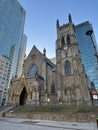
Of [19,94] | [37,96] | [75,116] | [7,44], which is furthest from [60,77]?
→ [7,44]

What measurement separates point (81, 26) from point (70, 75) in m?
75.9

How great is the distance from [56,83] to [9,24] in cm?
8290

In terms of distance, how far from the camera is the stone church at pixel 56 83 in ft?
91.4

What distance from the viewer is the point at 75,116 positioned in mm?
15586

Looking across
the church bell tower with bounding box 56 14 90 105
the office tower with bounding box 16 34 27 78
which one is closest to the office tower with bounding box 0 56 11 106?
the office tower with bounding box 16 34 27 78

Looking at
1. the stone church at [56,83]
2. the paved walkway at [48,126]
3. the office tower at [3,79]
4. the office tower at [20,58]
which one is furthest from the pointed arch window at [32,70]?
the office tower at [20,58]

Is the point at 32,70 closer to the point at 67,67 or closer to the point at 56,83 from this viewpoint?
the point at 56,83

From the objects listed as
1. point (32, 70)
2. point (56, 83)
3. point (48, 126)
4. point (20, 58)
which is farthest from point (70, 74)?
point (20, 58)

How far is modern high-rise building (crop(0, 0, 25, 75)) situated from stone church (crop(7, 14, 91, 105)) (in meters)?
59.5

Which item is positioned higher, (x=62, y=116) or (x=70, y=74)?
(x=70, y=74)

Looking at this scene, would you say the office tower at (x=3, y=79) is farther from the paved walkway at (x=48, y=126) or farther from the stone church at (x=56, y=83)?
the paved walkway at (x=48, y=126)

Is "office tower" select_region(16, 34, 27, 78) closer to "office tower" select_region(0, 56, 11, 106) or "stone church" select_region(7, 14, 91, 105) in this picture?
"office tower" select_region(0, 56, 11, 106)

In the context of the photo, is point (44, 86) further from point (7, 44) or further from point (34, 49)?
point (7, 44)

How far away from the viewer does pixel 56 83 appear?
31.6 metres
